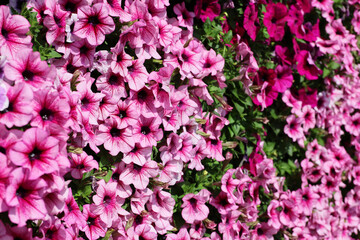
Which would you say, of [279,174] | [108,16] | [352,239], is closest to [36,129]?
[108,16]

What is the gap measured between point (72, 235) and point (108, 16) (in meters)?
1.04

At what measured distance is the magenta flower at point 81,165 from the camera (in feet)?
5.98

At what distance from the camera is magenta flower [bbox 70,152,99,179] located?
1821 mm

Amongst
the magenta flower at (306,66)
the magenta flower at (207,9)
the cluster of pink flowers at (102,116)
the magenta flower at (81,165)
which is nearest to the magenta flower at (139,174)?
the cluster of pink flowers at (102,116)

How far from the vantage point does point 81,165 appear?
6.08ft

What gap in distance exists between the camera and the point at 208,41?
2518 millimetres

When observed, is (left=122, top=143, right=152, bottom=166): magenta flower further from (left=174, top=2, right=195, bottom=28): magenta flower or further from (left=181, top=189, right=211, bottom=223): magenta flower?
(left=174, top=2, right=195, bottom=28): magenta flower

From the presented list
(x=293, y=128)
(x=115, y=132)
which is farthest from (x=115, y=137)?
(x=293, y=128)

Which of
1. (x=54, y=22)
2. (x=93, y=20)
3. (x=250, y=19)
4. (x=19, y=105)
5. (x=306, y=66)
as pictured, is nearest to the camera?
(x=19, y=105)

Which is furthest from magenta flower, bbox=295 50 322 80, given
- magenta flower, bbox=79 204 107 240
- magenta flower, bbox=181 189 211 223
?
magenta flower, bbox=79 204 107 240

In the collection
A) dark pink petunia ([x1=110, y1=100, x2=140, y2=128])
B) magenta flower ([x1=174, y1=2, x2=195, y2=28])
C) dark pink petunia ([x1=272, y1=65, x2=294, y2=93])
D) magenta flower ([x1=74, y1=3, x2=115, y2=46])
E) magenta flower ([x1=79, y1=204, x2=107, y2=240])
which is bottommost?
magenta flower ([x1=79, y1=204, x2=107, y2=240])

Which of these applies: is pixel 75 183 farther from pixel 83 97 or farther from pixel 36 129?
pixel 36 129

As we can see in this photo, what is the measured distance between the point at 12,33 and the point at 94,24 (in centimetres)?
40

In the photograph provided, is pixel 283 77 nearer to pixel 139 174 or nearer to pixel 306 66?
pixel 306 66
